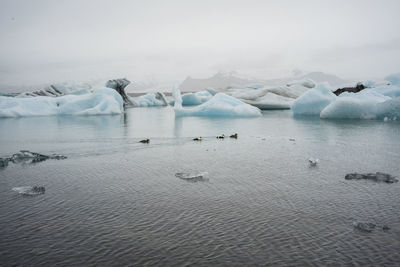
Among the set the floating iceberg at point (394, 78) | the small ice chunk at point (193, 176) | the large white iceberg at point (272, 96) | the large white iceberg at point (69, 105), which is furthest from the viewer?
the large white iceberg at point (272, 96)

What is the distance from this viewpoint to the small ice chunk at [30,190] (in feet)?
14.1

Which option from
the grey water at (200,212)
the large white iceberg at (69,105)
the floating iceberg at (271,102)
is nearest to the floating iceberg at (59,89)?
the large white iceberg at (69,105)

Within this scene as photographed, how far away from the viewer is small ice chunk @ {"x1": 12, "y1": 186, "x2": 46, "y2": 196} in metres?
4.31

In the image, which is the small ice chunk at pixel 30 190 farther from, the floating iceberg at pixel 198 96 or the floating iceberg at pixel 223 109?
the floating iceberg at pixel 198 96

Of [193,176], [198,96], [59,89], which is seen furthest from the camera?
[59,89]

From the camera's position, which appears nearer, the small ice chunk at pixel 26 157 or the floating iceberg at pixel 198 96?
the small ice chunk at pixel 26 157

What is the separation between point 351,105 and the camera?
54.3 ft

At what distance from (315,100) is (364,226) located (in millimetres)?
18308

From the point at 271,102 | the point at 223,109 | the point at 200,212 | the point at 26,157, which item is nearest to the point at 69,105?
the point at 223,109

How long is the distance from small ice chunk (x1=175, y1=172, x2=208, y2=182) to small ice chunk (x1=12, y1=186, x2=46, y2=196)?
1.98 meters

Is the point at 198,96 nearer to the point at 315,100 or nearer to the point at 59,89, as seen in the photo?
the point at 59,89

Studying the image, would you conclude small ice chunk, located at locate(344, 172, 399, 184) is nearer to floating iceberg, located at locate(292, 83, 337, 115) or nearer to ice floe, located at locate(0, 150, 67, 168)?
ice floe, located at locate(0, 150, 67, 168)

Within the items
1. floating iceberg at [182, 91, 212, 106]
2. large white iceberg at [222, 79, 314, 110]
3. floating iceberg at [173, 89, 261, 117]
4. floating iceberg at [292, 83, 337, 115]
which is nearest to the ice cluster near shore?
floating iceberg at [292, 83, 337, 115]

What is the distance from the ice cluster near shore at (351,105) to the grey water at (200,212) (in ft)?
34.3
